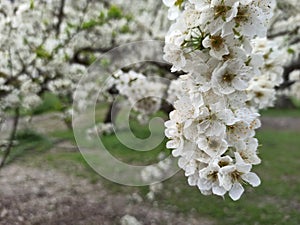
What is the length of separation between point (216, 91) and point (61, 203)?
1.99 metres

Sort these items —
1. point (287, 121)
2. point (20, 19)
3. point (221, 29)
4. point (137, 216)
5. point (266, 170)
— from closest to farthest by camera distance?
1. point (221, 29)
2. point (137, 216)
3. point (20, 19)
4. point (266, 170)
5. point (287, 121)

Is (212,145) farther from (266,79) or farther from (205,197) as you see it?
(205,197)

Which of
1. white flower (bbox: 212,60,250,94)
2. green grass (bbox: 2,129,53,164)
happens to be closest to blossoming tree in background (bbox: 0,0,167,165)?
green grass (bbox: 2,129,53,164)

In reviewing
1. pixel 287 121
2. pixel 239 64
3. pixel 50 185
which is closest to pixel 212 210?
pixel 50 185

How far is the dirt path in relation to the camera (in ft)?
9.61

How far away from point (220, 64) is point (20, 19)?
2.47 metres

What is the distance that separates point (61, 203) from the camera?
3225mm

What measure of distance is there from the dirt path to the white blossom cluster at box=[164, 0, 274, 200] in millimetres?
1546

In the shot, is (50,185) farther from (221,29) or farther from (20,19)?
(221,29)

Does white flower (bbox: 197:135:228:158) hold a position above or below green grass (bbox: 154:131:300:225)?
below

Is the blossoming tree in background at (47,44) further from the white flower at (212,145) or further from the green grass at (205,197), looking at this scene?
the white flower at (212,145)

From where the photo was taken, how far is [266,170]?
5.91 metres

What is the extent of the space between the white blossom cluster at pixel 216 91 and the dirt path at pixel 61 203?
1.55 metres

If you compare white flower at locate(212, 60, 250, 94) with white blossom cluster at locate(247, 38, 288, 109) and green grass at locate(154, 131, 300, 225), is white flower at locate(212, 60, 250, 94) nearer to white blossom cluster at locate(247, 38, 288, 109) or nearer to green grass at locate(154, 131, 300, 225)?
white blossom cluster at locate(247, 38, 288, 109)
